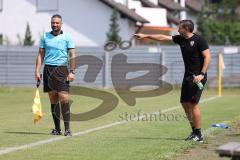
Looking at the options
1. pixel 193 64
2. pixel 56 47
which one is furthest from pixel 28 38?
pixel 193 64

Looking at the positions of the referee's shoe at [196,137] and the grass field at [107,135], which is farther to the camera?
the referee's shoe at [196,137]

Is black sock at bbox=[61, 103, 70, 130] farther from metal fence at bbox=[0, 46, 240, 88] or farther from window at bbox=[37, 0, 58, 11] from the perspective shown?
window at bbox=[37, 0, 58, 11]

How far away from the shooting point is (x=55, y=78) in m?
12.6

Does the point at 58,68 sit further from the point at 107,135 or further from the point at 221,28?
the point at 221,28

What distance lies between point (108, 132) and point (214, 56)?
19.9 m

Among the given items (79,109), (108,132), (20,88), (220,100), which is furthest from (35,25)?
(108,132)

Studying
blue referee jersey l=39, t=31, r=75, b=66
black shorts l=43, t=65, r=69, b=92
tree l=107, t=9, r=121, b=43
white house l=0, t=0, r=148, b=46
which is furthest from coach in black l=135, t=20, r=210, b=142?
white house l=0, t=0, r=148, b=46

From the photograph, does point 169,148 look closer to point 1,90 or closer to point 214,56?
point 1,90

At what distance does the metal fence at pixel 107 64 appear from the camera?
3188 centimetres

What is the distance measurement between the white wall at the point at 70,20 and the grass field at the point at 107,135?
22.8 metres

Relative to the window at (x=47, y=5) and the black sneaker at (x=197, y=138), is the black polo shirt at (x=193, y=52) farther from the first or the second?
the window at (x=47, y=5)

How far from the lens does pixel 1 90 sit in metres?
29.7

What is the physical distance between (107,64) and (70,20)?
11987 millimetres

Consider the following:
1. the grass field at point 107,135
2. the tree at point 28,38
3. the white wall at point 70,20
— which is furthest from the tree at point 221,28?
the grass field at point 107,135
